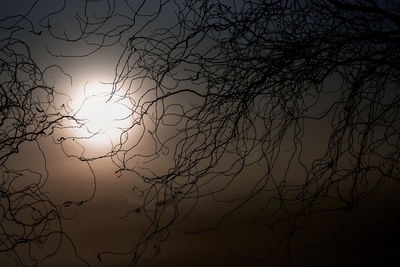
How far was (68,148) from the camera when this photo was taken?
1.31 m

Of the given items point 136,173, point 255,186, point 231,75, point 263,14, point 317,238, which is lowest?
point 317,238

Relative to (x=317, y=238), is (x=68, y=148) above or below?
above

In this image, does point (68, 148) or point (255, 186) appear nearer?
point (68, 148)

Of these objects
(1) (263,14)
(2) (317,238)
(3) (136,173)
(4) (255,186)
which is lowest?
(2) (317,238)

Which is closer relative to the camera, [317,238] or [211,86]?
[211,86]

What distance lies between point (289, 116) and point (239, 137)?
18 centimetres

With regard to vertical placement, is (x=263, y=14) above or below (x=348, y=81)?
above

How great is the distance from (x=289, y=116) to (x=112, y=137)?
1.87 ft

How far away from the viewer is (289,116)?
1.34m

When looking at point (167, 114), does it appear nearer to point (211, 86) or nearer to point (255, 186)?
point (211, 86)

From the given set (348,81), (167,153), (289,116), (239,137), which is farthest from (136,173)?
(348,81)

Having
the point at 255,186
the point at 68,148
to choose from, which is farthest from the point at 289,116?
the point at 68,148

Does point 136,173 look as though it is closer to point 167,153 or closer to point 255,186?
point 167,153

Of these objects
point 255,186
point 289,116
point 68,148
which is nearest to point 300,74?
point 289,116
